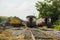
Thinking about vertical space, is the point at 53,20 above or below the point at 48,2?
below

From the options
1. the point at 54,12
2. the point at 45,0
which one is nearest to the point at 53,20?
the point at 54,12

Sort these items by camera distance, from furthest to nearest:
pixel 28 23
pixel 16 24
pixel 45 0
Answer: pixel 45 0 → pixel 16 24 → pixel 28 23

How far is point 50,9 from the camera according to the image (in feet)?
134

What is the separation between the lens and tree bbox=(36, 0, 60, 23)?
4028 cm

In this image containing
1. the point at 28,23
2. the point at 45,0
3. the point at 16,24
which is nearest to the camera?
the point at 28,23

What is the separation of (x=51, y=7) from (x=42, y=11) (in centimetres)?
→ 195

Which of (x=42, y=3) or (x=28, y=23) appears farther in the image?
(x=42, y=3)

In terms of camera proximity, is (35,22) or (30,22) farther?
(35,22)

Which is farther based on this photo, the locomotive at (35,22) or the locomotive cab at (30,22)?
the locomotive at (35,22)

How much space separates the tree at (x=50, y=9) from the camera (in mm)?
40278

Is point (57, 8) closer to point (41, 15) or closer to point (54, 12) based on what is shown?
point (54, 12)

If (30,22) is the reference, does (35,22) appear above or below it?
below

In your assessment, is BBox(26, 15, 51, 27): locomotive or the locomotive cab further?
BBox(26, 15, 51, 27): locomotive

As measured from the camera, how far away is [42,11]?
41312mm
